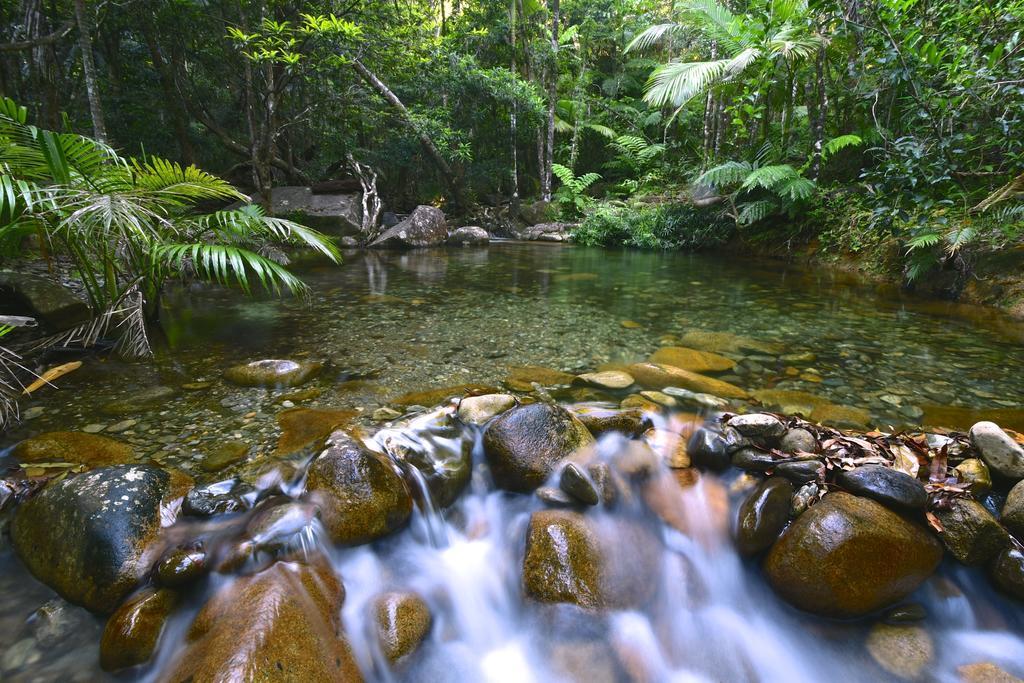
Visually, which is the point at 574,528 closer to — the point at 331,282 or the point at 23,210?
the point at 23,210

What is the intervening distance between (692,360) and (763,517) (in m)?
1.79

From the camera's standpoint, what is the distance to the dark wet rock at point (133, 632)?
1440 millimetres

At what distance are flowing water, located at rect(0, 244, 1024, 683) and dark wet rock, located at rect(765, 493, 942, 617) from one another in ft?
0.27

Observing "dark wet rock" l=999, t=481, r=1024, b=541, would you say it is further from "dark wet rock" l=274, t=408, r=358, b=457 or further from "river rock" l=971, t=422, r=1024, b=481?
"dark wet rock" l=274, t=408, r=358, b=457

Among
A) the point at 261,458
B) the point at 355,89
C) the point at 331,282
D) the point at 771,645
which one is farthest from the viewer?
the point at 355,89

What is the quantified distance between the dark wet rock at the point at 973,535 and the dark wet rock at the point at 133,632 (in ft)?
9.16

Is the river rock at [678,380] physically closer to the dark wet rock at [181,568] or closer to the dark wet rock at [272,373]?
the dark wet rock at [272,373]

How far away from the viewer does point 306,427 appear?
252cm

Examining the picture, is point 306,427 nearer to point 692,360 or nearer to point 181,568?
point 181,568

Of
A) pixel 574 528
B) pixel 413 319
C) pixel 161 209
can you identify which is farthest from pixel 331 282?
pixel 574 528

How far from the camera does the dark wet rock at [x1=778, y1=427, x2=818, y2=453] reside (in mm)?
2146

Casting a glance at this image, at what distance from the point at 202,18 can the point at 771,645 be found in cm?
1273

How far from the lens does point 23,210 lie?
270 centimetres

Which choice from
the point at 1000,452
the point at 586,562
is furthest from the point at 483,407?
the point at 1000,452
